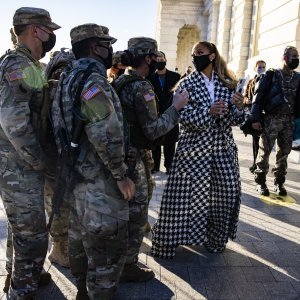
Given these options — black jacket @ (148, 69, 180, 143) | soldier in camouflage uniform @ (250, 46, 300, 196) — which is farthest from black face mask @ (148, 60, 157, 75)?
black jacket @ (148, 69, 180, 143)

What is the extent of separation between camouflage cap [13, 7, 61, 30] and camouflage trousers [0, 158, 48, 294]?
0.92 m

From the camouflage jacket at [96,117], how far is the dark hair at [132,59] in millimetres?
474

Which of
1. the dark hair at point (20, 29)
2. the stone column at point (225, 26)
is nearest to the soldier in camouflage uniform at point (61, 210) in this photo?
the dark hair at point (20, 29)

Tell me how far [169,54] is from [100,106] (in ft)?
78.9

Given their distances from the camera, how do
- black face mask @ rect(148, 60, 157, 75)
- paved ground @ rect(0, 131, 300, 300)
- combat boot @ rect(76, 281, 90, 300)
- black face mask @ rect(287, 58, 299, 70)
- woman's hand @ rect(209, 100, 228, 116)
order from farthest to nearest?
black face mask @ rect(287, 58, 299, 70)
woman's hand @ rect(209, 100, 228, 116)
paved ground @ rect(0, 131, 300, 300)
black face mask @ rect(148, 60, 157, 75)
combat boot @ rect(76, 281, 90, 300)

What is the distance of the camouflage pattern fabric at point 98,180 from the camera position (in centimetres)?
219

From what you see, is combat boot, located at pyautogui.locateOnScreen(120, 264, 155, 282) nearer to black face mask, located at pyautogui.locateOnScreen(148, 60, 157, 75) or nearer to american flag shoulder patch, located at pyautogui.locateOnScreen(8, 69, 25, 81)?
black face mask, located at pyautogui.locateOnScreen(148, 60, 157, 75)

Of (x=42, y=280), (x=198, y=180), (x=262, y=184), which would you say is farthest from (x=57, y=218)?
(x=262, y=184)

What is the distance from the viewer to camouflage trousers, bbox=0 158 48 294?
2455 millimetres

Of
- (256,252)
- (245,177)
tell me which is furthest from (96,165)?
(245,177)

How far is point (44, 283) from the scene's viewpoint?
2.96 meters

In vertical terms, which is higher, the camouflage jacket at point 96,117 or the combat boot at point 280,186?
the camouflage jacket at point 96,117

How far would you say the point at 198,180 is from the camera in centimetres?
346

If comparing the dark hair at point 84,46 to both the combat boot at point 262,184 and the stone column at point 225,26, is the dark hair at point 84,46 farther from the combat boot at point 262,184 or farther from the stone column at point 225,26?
the stone column at point 225,26
